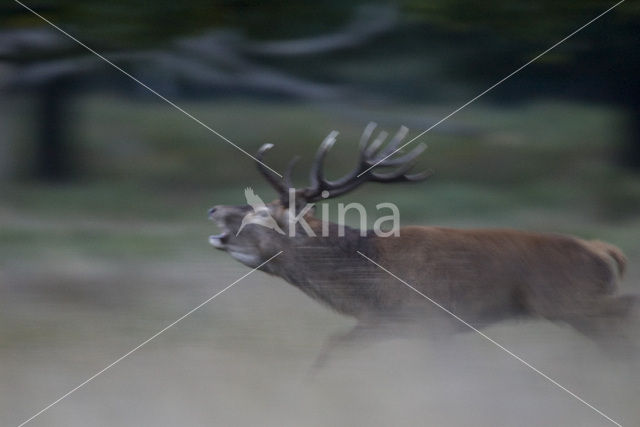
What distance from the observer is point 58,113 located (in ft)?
16.6

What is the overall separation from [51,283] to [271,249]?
4.06 ft

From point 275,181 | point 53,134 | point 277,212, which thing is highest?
point 53,134

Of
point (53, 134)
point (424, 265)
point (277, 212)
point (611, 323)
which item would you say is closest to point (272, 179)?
point (277, 212)

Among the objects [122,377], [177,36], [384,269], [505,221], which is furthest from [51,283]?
[505,221]

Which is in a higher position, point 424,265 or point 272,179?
point 272,179

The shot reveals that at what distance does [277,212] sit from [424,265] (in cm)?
57

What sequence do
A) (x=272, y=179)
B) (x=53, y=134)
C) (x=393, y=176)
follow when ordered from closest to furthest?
(x=272, y=179), (x=393, y=176), (x=53, y=134)

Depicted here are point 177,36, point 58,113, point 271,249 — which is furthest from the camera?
point 58,113

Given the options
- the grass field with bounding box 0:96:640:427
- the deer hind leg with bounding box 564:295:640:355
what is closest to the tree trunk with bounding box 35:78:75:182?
the grass field with bounding box 0:96:640:427

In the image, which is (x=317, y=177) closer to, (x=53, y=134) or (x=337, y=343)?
(x=337, y=343)

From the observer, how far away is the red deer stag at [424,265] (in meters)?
3.83

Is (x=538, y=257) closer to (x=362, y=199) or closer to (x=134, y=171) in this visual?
(x=362, y=199)

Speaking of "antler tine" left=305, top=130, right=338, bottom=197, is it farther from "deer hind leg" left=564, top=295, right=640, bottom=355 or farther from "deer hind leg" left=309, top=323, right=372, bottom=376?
"deer hind leg" left=564, top=295, right=640, bottom=355

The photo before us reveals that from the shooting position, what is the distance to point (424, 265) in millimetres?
3854
